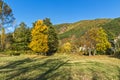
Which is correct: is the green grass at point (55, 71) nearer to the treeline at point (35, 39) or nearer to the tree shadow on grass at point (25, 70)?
the tree shadow on grass at point (25, 70)

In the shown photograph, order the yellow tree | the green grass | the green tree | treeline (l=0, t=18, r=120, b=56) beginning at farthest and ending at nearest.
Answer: the green tree
treeline (l=0, t=18, r=120, b=56)
the yellow tree
the green grass

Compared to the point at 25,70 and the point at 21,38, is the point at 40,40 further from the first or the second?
the point at 25,70

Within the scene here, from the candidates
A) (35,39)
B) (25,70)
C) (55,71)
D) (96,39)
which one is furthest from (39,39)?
(55,71)

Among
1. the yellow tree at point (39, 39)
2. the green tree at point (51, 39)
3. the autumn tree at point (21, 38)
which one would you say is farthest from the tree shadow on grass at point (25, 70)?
the autumn tree at point (21, 38)

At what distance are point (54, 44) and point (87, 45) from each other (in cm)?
2172

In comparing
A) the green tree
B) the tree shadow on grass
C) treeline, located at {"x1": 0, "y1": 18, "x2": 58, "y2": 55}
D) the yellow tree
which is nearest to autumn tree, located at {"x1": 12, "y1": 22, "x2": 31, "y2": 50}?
treeline, located at {"x1": 0, "y1": 18, "x2": 58, "y2": 55}

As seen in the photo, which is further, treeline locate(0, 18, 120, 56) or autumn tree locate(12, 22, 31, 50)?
autumn tree locate(12, 22, 31, 50)

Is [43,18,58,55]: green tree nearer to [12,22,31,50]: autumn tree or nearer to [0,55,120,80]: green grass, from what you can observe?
[12,22,31,50]: autumn tree

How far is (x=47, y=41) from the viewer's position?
75.1 meters

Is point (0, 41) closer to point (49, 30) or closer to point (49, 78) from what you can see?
point (49, 30)

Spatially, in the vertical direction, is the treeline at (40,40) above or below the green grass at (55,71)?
above

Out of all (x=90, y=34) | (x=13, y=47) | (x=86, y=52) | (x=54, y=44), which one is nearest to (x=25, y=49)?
(x=13, y=47)

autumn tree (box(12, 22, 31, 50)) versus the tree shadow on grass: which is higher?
autumn tree (box(12, 22, 31, 50))

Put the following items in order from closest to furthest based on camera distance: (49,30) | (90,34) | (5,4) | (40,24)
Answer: (5,4), (40,24), (49,30), (90,34)
